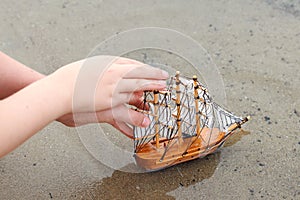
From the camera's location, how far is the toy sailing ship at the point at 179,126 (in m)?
0.93

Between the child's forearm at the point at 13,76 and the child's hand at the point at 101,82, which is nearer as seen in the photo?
the child's hand at the point at 101,82

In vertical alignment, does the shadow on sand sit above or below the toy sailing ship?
below

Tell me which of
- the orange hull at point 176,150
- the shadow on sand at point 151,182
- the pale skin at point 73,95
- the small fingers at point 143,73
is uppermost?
the small fingers at point 143,73

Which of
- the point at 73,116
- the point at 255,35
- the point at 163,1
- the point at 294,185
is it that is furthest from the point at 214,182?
the point at 163,1

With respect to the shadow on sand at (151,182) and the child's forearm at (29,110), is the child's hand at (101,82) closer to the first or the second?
the child's forearm at (29,110)

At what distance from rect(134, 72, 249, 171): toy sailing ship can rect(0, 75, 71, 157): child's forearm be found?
0.53 ft

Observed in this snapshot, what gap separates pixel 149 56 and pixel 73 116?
0.43 m

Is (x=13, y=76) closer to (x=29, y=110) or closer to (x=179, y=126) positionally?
(x=29, y=110)

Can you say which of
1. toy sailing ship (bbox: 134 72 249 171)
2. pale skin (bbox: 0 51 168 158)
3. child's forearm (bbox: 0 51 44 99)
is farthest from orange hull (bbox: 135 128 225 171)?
→ child's forearm (bbox: 0 51 44 99)

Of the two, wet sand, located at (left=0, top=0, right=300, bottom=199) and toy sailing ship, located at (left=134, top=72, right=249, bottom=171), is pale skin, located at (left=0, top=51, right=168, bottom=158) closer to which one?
toy sailing ship, located at (left=134, top=72, right=249, bottom=171)

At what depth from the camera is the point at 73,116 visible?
0.89 m

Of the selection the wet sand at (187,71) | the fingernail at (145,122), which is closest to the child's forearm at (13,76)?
the wet sand at (187,71)

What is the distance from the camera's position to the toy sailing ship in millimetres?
929

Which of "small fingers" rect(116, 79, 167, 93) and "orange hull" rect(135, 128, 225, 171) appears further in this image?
"orange hull" rect(135, 128, 225, 171)
